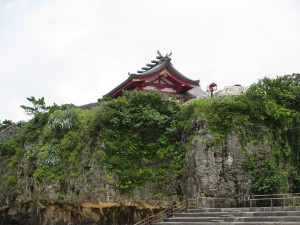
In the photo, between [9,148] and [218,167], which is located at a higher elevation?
[9,148]

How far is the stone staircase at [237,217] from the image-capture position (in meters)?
13.8

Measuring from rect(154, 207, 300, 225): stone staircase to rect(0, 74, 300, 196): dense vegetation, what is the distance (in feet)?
8.30

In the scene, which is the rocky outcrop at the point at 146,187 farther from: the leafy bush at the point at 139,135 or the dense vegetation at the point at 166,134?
the leafy bush at the point at 139,135

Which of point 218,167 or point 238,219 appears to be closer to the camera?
point 238,219

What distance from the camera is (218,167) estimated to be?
18.4 meters

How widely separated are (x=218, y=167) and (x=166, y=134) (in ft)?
12.9

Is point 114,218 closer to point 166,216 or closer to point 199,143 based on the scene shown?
point 166,216

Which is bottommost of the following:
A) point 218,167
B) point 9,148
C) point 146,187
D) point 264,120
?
point 146,187

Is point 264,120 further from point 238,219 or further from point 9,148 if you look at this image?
point 9,148

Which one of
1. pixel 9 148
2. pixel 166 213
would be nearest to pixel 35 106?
pixel 9 148

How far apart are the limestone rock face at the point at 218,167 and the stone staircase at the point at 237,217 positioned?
1534 millimetres

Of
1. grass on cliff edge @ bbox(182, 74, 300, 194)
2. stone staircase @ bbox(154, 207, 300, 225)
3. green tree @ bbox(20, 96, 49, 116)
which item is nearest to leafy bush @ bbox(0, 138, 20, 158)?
green tree @ bbox(20, 96, 49, 116)

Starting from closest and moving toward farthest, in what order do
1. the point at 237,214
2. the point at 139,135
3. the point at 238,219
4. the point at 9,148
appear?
the point at 238,219, the point at 237,214, the point at 139,135, the point at 9,148

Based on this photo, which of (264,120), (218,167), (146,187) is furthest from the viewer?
(264,120)
